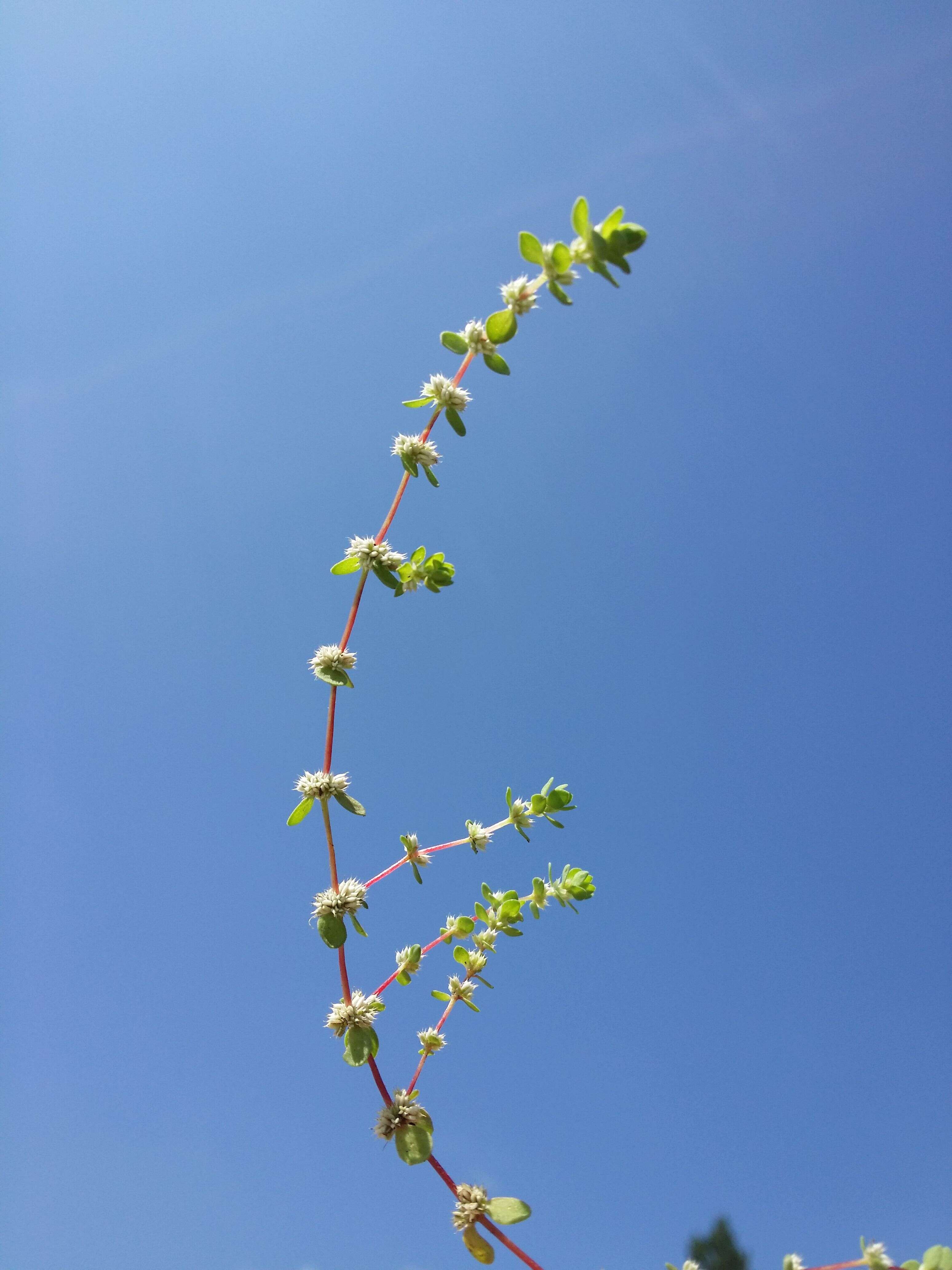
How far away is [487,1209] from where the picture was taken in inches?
60.3

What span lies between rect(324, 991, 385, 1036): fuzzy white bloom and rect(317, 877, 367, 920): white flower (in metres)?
0.20

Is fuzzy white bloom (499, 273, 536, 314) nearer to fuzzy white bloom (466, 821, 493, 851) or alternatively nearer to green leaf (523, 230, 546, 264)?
green leaf (523, 230, 546, 264)

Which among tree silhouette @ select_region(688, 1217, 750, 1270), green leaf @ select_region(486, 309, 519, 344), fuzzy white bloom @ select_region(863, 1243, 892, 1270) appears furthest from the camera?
tree silhouette @ select_region(688, 1217, 750, 1270)

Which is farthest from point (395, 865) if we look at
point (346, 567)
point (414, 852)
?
point (346, 567)

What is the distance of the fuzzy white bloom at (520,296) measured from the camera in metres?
1.66

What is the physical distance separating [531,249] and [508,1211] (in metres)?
2.27

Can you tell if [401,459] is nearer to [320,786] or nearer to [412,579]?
[412,579]

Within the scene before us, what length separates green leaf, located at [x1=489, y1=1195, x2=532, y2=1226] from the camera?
4.97 feet

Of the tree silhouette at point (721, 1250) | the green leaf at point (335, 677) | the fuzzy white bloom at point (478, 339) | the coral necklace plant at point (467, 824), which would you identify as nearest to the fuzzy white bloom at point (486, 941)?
the coral necklace plant at point (467, 824)

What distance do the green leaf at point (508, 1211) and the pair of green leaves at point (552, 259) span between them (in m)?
2.10

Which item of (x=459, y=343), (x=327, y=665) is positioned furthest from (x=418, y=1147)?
(x=459, y=343)

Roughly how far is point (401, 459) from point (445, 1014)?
62.7 inches

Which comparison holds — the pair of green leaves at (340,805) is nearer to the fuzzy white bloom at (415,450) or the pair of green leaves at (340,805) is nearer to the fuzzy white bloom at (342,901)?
the fuzzy white bloom at (342,901)

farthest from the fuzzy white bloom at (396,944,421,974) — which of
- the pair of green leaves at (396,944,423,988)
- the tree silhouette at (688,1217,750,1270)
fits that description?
the tree silhouette at (688,1217,750,1270)
